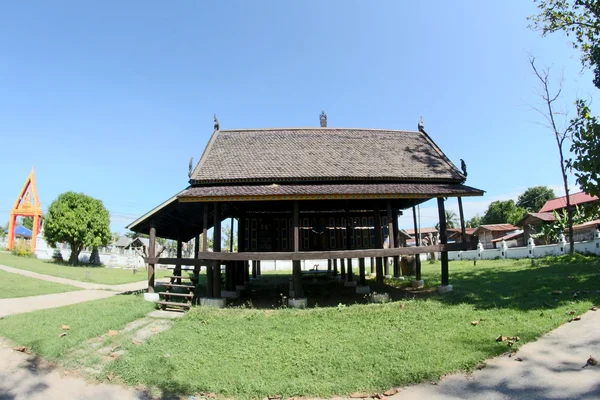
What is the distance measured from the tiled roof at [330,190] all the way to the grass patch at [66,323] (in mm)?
4043

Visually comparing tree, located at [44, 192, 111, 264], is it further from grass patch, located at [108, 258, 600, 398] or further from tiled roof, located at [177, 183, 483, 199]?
grass patch, located at [108, 258, 600, 398]

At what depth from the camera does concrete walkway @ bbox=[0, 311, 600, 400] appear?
5.49m

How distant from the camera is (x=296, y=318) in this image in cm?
1030

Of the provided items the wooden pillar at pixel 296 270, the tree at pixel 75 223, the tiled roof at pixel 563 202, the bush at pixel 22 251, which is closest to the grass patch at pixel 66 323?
the wooden pillar at pixel 296 270

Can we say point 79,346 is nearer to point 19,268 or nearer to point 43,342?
point 43,342

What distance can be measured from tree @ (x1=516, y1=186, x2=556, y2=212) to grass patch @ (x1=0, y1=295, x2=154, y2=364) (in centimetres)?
6736

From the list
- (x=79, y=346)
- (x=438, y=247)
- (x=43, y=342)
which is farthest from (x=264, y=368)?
(x=438, y=247)

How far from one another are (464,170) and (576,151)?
12.1 ft

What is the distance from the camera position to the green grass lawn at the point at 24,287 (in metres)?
15.2

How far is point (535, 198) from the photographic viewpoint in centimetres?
6438

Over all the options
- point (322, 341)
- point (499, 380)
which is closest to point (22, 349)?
point (322, 341)

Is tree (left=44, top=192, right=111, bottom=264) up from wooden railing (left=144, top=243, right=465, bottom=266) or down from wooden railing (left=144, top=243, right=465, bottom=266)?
up

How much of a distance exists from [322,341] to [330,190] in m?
5.50

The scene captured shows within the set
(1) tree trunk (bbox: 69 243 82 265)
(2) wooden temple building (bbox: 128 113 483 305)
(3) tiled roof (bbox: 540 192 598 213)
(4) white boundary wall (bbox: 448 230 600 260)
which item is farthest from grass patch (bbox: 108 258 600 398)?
(3) tiled roof (bbox: 540 192 598 213)
